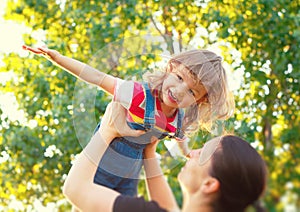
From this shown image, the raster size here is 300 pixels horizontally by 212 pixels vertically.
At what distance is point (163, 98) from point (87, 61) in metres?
2.76

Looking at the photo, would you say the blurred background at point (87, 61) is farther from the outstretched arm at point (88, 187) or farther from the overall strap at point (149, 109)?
the outstretched arm at point (88, 187)

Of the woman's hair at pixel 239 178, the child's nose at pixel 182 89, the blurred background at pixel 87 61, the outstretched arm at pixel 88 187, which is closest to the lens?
the woman's hair at pixel 239 178

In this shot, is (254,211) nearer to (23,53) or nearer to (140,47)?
(140,47)

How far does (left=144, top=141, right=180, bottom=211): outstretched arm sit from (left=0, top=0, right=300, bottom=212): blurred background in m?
2.10

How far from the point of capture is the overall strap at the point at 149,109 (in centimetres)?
165

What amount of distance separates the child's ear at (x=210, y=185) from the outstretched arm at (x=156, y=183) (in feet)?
0.30

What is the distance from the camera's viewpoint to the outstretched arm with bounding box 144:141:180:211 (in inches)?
52.4

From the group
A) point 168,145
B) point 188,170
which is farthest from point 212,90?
point 188,170

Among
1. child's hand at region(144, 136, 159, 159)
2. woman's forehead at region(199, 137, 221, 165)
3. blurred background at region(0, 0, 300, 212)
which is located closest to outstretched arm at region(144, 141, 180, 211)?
child's hand at region(144, 136, 159, 159)

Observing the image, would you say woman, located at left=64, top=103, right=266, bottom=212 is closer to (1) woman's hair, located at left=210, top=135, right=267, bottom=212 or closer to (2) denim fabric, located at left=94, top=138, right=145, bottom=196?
(1) woman's hair, located at left=210, top=135, right=267, bottom=212

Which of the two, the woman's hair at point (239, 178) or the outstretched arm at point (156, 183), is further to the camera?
the outstretched arm at point (156, 183)

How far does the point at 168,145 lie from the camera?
1.77 meters

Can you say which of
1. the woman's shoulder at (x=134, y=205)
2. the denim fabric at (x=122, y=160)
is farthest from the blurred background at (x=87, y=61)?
the woman's shoulder at (x=134, y=205)

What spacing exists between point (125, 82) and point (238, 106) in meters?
2.53
